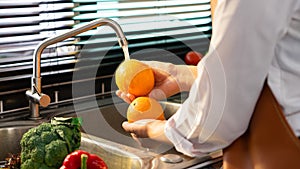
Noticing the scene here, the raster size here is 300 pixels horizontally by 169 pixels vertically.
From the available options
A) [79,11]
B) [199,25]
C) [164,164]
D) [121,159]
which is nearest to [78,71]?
[79,11]

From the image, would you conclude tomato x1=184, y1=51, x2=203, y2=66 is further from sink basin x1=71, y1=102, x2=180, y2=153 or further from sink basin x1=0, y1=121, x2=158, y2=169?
sink basin x1=0, y1=121, x2=158, y2=169

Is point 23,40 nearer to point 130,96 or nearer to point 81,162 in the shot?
point 130,96

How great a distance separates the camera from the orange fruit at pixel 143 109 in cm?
144

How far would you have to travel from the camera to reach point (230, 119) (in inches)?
37.7

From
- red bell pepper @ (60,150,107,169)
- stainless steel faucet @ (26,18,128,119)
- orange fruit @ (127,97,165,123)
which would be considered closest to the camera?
red bell pepper @ (60,150,107,169)

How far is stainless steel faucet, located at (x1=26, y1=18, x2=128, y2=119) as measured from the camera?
1.55 m

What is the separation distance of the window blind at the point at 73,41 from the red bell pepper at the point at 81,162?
612 mm

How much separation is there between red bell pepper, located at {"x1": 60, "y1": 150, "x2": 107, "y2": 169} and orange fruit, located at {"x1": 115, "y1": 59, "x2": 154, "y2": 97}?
34 cm

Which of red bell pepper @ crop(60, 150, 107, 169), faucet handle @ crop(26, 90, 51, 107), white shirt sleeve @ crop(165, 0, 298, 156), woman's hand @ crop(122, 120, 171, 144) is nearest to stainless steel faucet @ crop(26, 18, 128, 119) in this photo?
faucet handle @ crop(26, 90, 51, 107)

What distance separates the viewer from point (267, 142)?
0.98 m

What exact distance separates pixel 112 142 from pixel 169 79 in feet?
0.86

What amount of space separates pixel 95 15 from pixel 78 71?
246mm

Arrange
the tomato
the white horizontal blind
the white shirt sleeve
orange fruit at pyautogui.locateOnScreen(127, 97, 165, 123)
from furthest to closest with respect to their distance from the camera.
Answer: the tomato → the white horizontal blind → orange fruit at pyautogui.locateOnScreen(127, 97, 165, 123) → the white shirt sleeve

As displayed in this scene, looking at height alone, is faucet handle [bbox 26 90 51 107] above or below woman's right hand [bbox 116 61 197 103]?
below
